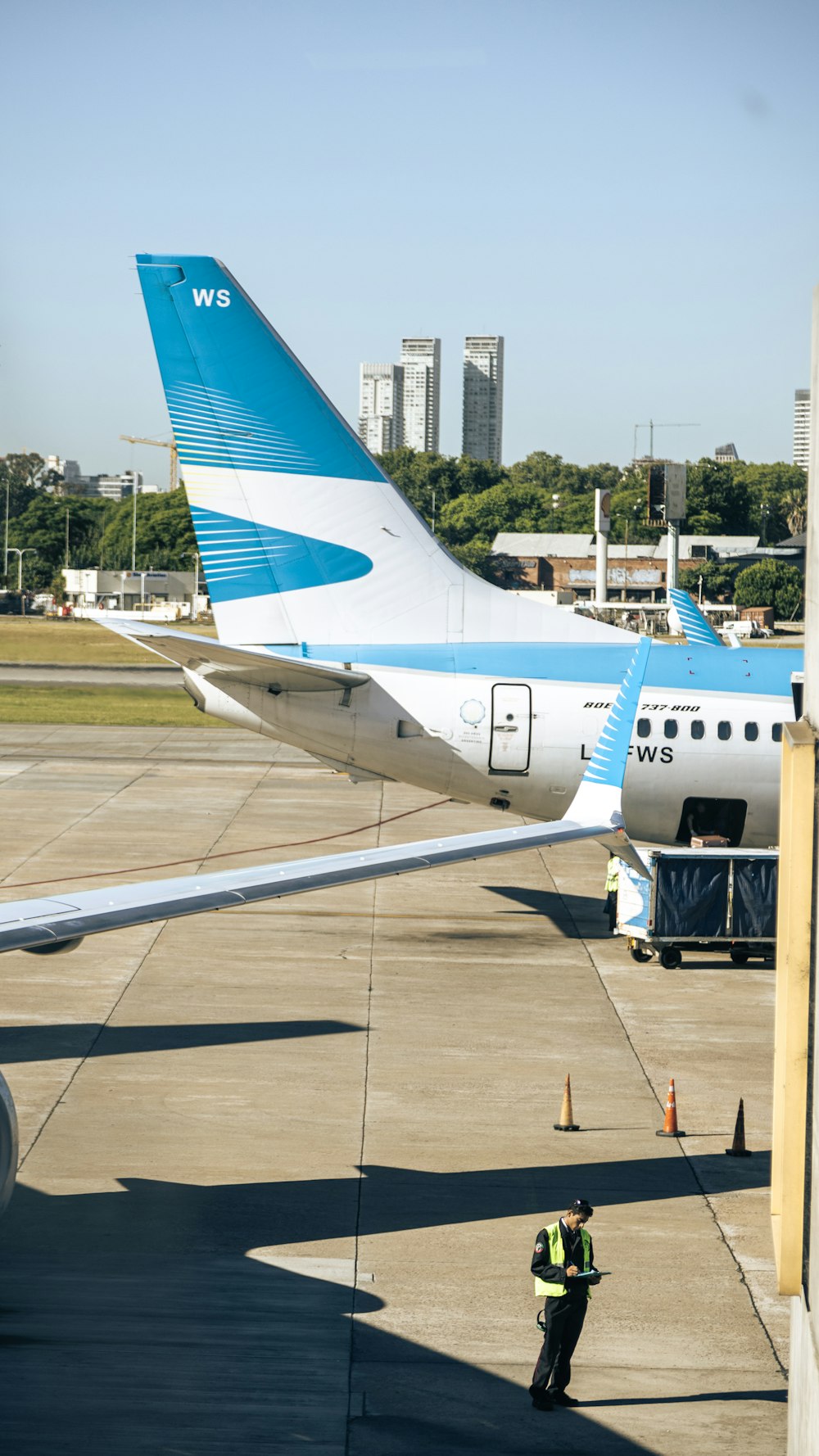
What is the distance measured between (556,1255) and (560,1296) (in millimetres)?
422

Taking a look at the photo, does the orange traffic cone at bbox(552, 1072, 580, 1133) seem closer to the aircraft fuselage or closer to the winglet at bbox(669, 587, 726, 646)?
the aircraft fuselage

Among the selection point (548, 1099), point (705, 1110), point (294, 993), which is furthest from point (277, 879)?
point (294, 993)

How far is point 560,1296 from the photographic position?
13.0 meters

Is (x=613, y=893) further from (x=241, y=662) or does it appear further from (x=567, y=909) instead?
(x=241, y=662)

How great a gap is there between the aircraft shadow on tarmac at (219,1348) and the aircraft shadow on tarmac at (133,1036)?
4.83 meters

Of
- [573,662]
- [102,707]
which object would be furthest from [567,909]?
[102,707]

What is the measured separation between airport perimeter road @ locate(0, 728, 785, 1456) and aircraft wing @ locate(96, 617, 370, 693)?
17.0ft

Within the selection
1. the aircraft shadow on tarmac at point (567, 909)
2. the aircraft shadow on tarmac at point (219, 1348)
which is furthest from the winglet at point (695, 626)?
the aircraft shadow on tarmac at point (219, 1348)

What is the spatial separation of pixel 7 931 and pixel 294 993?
10.9m

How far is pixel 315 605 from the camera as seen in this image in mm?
30750

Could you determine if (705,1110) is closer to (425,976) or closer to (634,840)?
(425,976)

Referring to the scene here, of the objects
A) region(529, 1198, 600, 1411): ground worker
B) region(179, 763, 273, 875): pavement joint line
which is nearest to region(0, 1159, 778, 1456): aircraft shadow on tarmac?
region(529, 1198, 600, 1411): ground worker

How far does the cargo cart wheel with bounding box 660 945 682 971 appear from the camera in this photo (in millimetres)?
28484

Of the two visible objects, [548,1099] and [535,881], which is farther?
[535,881]
